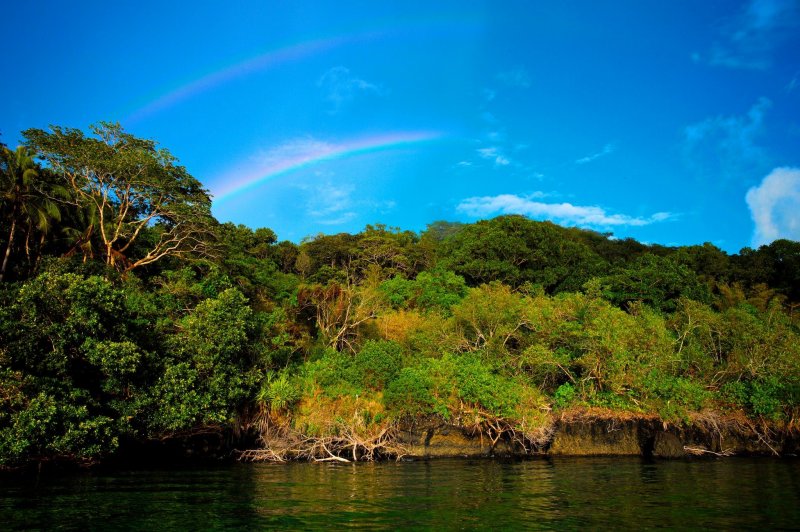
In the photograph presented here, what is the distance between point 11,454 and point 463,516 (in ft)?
48.3

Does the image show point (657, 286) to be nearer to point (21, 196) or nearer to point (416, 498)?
point (416, 498)

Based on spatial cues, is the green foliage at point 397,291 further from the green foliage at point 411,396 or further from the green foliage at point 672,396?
the green foliage at point 672,396

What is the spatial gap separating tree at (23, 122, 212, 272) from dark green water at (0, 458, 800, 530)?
17822 mm

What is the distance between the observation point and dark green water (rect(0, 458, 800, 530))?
36.5 feet

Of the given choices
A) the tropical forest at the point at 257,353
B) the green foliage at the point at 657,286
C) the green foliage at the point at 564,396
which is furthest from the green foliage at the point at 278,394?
the green foliage at the point at 657,286

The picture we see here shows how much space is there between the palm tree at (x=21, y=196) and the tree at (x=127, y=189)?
4.88 feet

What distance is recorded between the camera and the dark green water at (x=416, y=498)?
11125 mm

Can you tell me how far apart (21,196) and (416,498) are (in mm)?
26815

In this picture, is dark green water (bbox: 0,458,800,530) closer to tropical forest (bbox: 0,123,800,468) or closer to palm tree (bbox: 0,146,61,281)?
tropical forest (bbox: 0,123,800,468)

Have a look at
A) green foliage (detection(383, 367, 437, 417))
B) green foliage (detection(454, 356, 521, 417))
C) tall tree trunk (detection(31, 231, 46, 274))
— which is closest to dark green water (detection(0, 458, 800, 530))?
green foliage (detection(454, 356, 521, 417))

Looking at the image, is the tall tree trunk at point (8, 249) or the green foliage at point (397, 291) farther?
the green foliage at point (397, 291)

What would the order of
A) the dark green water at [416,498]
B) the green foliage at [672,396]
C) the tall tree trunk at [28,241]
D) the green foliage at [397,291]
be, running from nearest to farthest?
the dark green water at [416,498] < the green foliage at [672,396] < the tall tree trunk at [28,241] < the green foliage at [397,291]

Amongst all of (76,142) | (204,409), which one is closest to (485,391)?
(204,409)

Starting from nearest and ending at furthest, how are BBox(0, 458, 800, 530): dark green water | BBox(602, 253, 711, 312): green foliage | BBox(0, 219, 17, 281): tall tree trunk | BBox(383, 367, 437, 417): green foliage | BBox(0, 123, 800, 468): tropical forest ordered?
BBox(0, 458, 800, 530): dark green water → BBox(0, 123, 800, 468): tropical forest → BBox(383, 367, 437, 417): green foliage → BBox(0, 219, 17, 281): tall tree trunk → BBox(602, 253, 711, 312): green foliage
